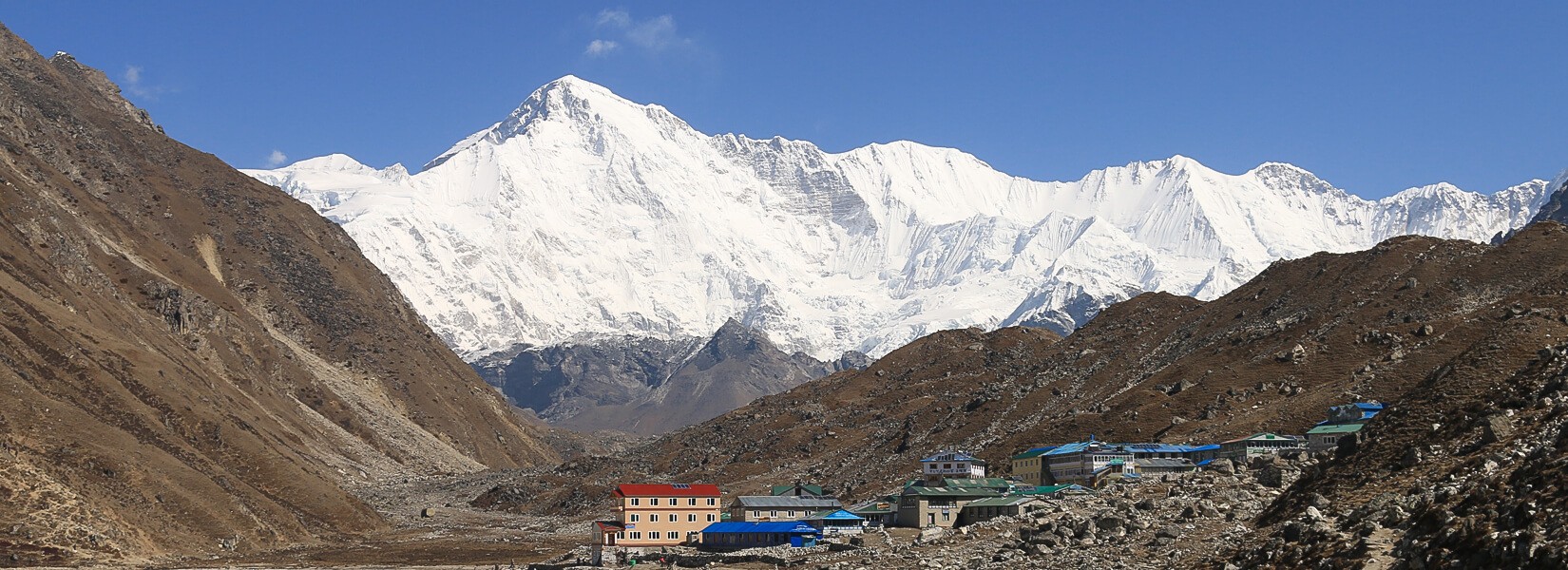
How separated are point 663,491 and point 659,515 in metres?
1.95

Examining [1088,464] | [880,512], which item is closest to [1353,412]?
[1088,464]

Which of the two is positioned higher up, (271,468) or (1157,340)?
(1157,340)

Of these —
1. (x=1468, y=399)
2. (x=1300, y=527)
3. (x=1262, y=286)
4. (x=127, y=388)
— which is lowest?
(x=1300, y=527)

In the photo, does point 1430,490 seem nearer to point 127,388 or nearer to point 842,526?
point 842,526

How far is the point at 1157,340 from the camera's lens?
186 m

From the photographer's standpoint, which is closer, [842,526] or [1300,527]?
[1300,527]

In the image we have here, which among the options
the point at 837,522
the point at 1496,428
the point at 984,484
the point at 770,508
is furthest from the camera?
the point at 770,508

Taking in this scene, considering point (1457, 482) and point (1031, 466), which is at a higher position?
point (1031, 466)

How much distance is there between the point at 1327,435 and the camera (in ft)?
328

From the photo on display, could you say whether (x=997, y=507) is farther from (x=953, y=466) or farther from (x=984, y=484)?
(x=953, y=466)

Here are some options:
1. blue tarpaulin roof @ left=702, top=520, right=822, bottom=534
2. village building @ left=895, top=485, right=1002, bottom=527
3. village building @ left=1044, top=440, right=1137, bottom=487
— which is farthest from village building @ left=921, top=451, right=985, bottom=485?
blue tarpaulin roof @ left=702, top=520, right=822, bottom=534

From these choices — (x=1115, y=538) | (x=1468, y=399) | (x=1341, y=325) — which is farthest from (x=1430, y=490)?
(x=1341, y=325)

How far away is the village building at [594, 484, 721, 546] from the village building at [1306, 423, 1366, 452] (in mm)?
45859

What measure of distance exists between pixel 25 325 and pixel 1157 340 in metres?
124
